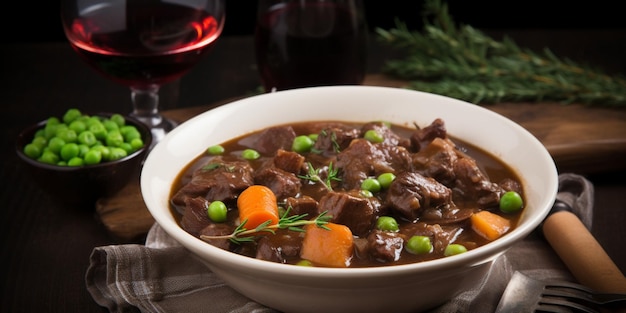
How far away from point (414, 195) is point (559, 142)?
184cm

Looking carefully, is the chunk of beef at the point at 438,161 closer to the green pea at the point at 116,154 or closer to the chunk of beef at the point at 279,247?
the chunk of beef at the point at 279,247

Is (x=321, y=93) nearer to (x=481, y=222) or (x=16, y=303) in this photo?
(x=481, y=222)

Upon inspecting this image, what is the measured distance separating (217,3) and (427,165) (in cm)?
213

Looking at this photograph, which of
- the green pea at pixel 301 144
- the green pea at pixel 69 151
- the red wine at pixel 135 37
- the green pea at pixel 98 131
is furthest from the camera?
the red wine at pixel 135 37

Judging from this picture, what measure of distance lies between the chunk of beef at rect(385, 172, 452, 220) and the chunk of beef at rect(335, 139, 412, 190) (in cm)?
22

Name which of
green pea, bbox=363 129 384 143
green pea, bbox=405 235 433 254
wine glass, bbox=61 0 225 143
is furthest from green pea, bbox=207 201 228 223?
wine glass, bbox=61 0 225 143

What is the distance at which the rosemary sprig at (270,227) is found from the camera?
3.51m

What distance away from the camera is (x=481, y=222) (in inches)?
145

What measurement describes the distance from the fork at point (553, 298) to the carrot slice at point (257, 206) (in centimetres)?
106

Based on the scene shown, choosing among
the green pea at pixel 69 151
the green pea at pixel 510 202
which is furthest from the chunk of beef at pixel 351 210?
the green pea at pixel 69 151

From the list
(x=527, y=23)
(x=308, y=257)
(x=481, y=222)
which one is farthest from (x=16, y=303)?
(x=527, y=23)

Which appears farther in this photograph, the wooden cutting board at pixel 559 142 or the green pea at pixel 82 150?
the green pea at pixel 82 150

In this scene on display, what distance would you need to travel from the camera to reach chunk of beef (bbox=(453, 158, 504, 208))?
12.7ft

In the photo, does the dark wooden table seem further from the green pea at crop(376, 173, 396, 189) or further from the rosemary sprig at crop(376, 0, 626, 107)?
the green pea at crop(376, 173, 396, 189)
